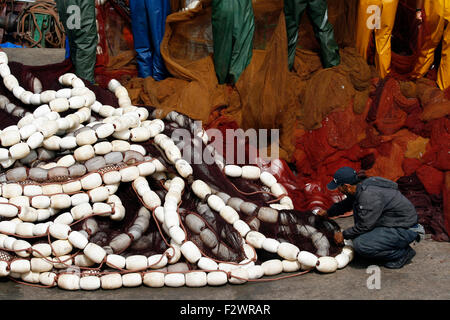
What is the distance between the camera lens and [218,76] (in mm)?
6551

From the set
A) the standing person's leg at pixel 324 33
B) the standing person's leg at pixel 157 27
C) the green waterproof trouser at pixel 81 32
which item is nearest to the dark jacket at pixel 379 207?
the standing person's leg at pixel 324 33

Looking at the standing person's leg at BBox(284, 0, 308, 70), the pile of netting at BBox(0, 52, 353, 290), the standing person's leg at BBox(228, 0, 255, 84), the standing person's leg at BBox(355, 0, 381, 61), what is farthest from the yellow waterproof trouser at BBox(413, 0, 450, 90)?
the pile of netting at BBox(0, 52, 353, 290)

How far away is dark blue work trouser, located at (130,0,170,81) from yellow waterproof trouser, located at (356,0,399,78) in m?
2.27

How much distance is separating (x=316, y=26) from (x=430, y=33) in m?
1.27

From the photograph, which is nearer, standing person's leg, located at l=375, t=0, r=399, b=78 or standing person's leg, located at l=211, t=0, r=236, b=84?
standing person's leg, located at l=211, t=0, r=236, b=84

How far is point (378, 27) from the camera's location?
654 cm

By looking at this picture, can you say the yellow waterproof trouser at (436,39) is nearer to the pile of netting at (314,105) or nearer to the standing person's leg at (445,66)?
the standing person's leg at (445,66)

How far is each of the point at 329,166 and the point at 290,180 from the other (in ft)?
1.68

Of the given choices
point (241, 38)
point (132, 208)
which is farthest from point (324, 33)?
point (132, 208)

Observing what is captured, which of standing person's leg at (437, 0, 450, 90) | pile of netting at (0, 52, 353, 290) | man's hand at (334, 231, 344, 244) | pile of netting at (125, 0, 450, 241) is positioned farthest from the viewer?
standing person's leg at (437, 0, 450, 90)

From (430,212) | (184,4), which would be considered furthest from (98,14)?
(430,212)

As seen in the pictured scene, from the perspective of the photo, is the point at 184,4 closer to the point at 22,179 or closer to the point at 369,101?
the point at 369,101

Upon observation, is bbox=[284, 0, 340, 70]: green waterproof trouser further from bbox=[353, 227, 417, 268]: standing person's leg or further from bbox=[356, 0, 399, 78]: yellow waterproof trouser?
A: bbox=[353, 227, 417, 268]: standing person's leg

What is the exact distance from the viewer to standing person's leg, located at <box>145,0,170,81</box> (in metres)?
6.62
